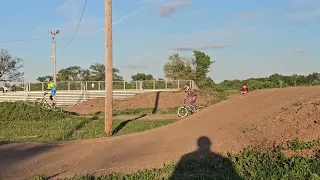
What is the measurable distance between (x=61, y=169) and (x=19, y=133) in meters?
9.90

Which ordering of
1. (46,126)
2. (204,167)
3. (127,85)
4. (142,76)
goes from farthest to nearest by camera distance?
1. (142,76)
2. (127,85)
3. (46,126)
4. (204,167)

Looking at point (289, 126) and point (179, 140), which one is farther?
point (179, 140)

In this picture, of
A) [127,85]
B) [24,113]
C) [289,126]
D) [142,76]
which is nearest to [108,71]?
[289,126]

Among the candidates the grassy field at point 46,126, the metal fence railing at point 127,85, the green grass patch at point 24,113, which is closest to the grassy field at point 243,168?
the grassy field at point 46,126

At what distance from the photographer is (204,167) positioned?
8.89 m

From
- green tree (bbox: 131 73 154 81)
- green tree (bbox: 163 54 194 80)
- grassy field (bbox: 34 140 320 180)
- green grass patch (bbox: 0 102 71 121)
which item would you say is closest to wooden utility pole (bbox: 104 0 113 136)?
grassy field (bbox: 34 140 320 180)

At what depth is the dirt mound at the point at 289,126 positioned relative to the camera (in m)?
9.62

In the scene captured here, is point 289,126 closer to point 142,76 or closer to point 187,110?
point 187,110

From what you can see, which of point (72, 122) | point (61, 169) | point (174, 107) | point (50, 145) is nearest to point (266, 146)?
point (61, 169)

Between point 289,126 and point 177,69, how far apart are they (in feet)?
207

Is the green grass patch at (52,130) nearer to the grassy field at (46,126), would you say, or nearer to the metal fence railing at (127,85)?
the grassy field at (46,126)

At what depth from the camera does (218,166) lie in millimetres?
8836

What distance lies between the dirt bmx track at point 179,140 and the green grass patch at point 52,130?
2594 millimetres

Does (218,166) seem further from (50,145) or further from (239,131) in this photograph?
(50,145)
